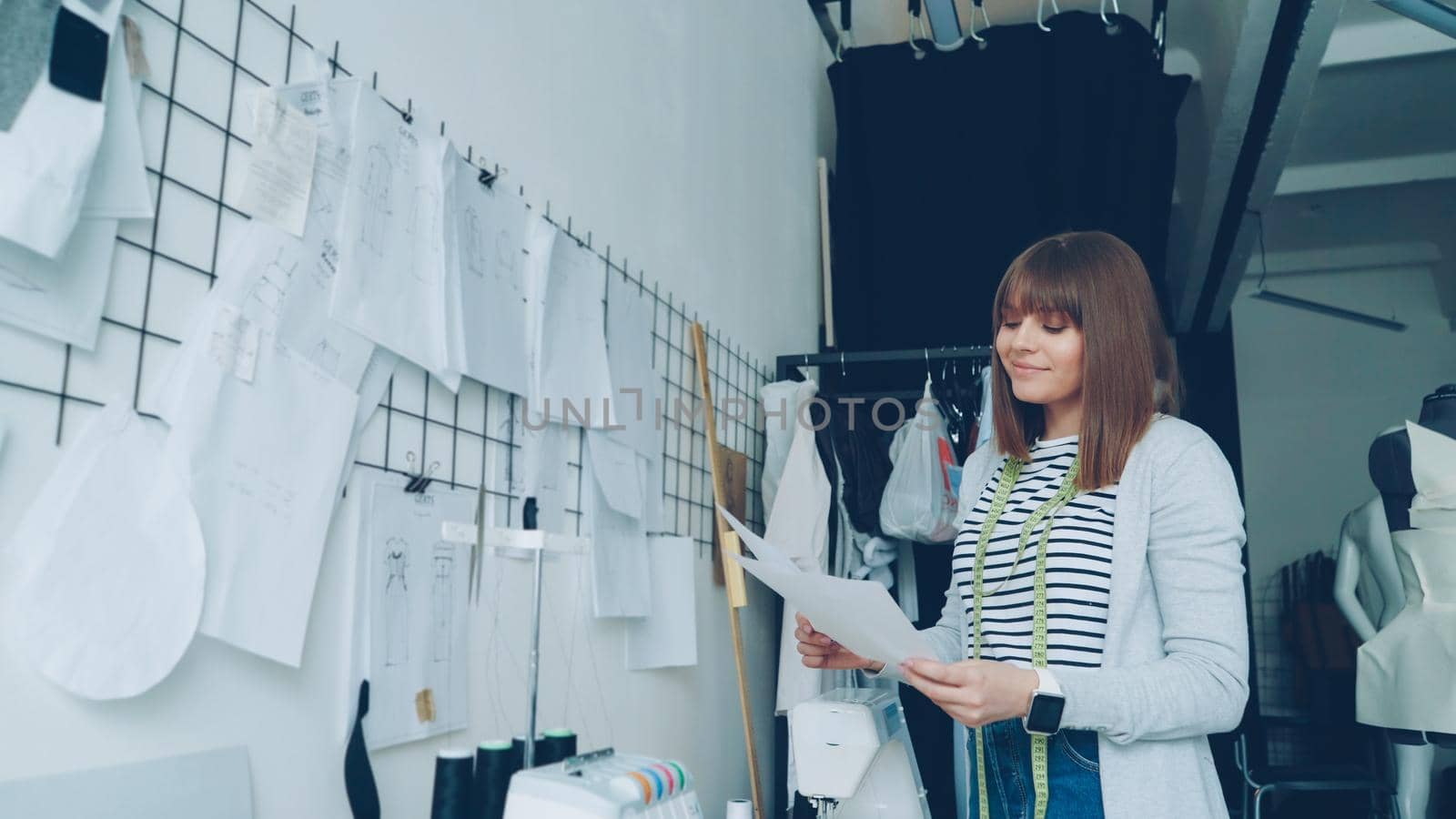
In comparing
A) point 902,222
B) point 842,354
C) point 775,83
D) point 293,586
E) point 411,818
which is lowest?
point 411,818

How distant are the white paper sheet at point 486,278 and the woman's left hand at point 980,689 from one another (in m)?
0.72

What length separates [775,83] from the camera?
130 inches

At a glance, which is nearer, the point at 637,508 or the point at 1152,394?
the point at 1152,394

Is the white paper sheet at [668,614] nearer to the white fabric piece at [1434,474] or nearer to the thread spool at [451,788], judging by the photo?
the thread spool at [451,788]

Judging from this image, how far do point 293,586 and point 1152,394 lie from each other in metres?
1.03

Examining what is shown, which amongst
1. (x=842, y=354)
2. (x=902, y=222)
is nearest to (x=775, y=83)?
(x=902, y=222)

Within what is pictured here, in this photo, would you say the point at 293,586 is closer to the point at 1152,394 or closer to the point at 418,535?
the point at 418,535

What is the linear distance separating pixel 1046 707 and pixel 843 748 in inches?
13.5

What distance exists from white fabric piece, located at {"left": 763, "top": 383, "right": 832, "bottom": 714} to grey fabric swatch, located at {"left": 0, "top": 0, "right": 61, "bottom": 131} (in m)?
2.00

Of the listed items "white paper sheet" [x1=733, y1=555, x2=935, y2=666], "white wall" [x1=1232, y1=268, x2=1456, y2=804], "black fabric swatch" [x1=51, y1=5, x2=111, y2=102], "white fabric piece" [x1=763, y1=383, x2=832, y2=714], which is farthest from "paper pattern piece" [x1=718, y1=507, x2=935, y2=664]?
"white wall" [x1=1232, y1=268, x2=1456, y2=804]

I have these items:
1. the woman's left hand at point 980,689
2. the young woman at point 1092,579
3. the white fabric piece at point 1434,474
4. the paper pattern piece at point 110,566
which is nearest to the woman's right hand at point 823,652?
the young woman at point 1092,579

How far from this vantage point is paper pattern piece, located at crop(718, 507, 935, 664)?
1110 mm

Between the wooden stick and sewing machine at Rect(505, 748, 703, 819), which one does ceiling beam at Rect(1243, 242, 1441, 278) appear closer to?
the wooden stick

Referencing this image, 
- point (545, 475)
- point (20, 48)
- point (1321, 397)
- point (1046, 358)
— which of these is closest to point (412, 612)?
point (545, 475)
